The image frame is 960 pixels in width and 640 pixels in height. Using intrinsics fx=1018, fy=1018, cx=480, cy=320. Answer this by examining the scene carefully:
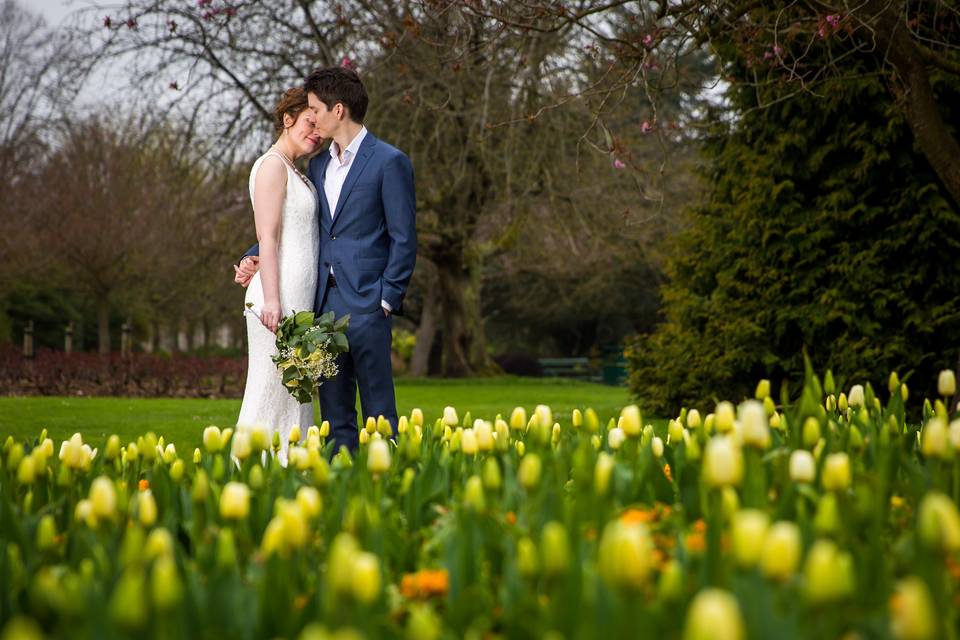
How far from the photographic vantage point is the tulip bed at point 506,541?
1502mm

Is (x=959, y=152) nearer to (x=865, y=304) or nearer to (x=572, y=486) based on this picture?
(x=865, y=304)

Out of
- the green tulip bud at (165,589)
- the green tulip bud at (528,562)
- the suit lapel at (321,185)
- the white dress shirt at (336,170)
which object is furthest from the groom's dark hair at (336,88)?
the green tulip bud at (165,589)

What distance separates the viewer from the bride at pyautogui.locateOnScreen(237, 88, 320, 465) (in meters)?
4.68

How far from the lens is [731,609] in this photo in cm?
123

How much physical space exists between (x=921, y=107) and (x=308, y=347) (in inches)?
177

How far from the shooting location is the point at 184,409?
1278 cm

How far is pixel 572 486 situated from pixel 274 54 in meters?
13.4

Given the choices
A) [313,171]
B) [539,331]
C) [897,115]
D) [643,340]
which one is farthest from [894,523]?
[539,331]

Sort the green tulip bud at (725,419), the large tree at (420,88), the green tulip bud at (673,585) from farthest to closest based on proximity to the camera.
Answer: the large tree at (420,88) < the green tulip bud at (725,419) < the green tulip bud at (673,585)

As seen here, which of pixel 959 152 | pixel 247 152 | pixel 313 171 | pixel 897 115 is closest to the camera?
pixel 313 171

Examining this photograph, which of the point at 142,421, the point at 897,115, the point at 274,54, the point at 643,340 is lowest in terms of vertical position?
the point at 142,421

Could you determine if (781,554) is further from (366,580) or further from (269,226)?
(269,226)

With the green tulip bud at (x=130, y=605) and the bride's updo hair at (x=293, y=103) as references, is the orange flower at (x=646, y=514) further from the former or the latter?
the bride's updo hair at (x=293, y=103)

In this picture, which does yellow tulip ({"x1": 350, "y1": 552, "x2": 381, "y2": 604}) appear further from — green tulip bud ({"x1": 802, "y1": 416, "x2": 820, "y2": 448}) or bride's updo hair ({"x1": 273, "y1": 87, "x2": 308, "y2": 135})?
bride's updo hair ({"x1": 273, "y1": 87, "x2": 308, "y2": 135})
